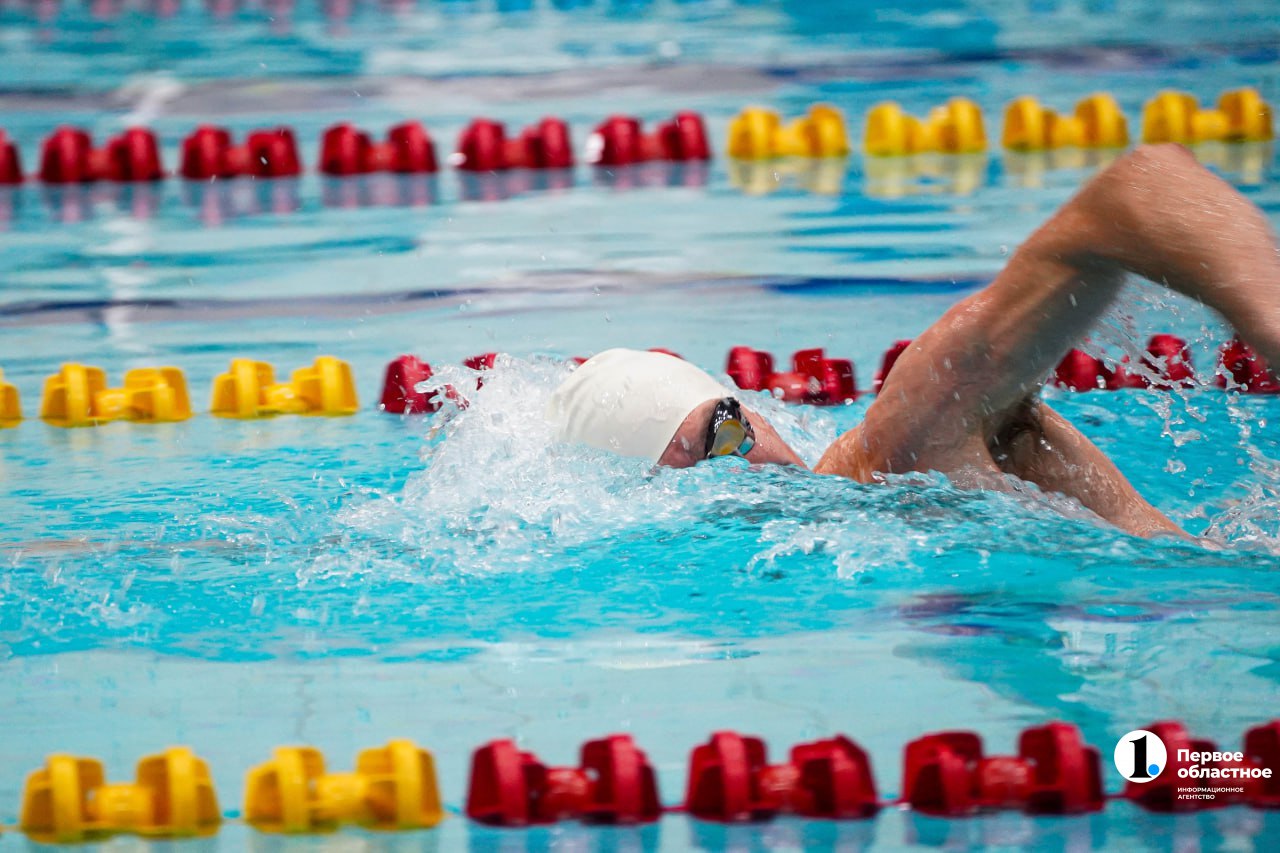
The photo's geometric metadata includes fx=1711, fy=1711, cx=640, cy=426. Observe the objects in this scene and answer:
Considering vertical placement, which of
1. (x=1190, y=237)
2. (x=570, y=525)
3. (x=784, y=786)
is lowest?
(x=784, y=786)

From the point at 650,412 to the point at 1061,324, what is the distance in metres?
0.70

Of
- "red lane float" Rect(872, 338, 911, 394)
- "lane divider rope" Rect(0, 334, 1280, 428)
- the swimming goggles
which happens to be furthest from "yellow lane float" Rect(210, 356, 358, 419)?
the swimming goggles

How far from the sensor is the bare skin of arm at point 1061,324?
2.19 metres

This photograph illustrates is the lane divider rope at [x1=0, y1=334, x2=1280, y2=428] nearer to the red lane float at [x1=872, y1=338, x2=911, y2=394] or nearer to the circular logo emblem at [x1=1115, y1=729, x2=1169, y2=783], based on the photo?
the red lane float at [x1=872, y1=338, x2=911, y2=394]

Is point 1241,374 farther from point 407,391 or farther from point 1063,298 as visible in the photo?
point 407,391

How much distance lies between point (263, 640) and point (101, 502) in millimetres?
931

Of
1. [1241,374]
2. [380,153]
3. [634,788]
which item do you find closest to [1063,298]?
[634,788]

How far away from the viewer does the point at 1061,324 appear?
8.11 feet

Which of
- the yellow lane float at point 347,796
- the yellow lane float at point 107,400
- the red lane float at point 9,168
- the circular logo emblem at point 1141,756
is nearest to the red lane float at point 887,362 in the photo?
the yellow lane float at point 107,400

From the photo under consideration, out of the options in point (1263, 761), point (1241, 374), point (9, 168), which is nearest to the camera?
point (1263, 761)

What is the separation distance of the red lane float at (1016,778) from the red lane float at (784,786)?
7 cm

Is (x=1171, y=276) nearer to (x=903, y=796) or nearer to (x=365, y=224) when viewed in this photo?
(x=903, y=796)

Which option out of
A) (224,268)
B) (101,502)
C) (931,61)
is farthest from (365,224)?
(931,61)

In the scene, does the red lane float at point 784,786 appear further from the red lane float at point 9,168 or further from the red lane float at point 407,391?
the red lane float at point 9,168
